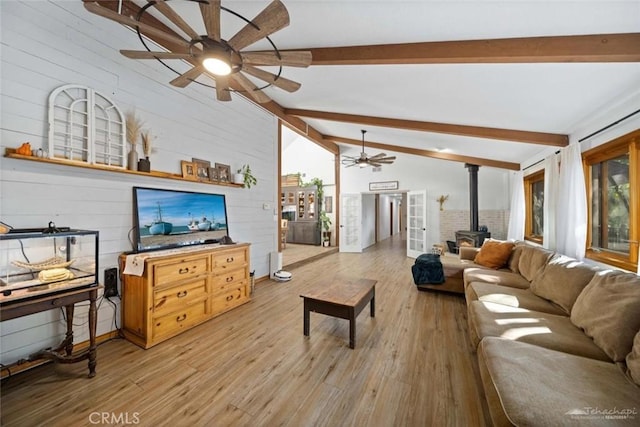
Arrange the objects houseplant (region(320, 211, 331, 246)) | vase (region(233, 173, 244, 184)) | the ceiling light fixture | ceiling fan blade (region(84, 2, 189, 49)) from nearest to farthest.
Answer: ceiling fan blade (region(84, 2, 189, 49)), the ceiling light fixture, vase (region(233, 173, 244, 184)), houseplant (region(320, 211, 331, 246))

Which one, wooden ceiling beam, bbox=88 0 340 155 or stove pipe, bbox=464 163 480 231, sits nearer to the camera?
wooden ceiling beam, bbox=88 0 340 155

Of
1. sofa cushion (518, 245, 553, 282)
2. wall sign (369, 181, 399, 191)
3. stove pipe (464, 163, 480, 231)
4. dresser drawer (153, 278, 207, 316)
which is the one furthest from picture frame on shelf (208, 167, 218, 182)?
stove pipe (464, 163, 480, 231)

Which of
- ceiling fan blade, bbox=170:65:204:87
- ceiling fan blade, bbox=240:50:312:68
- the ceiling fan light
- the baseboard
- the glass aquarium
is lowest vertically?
the baseboard

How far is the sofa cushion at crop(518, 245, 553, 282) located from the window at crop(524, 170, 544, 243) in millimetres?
1891

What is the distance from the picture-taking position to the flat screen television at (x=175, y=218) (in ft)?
8.70

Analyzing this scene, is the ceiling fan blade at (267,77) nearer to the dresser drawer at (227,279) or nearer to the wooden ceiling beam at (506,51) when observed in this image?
the wooden ceiling beam at (506,51)

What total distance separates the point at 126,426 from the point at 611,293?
10.5 feet

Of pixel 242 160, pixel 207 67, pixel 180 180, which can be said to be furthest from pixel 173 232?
pixel 207 67

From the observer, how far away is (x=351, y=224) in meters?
7.89

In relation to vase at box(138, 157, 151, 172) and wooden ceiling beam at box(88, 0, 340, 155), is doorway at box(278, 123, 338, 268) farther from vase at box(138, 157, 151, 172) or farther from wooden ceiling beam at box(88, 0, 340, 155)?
vase at box(138, 157, 151, 172)

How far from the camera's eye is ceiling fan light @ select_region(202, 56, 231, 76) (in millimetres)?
1760

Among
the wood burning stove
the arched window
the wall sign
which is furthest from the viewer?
the wall sign

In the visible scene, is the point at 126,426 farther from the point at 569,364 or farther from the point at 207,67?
the point at 569,364

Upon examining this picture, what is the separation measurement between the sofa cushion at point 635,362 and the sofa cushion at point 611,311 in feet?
0.31
